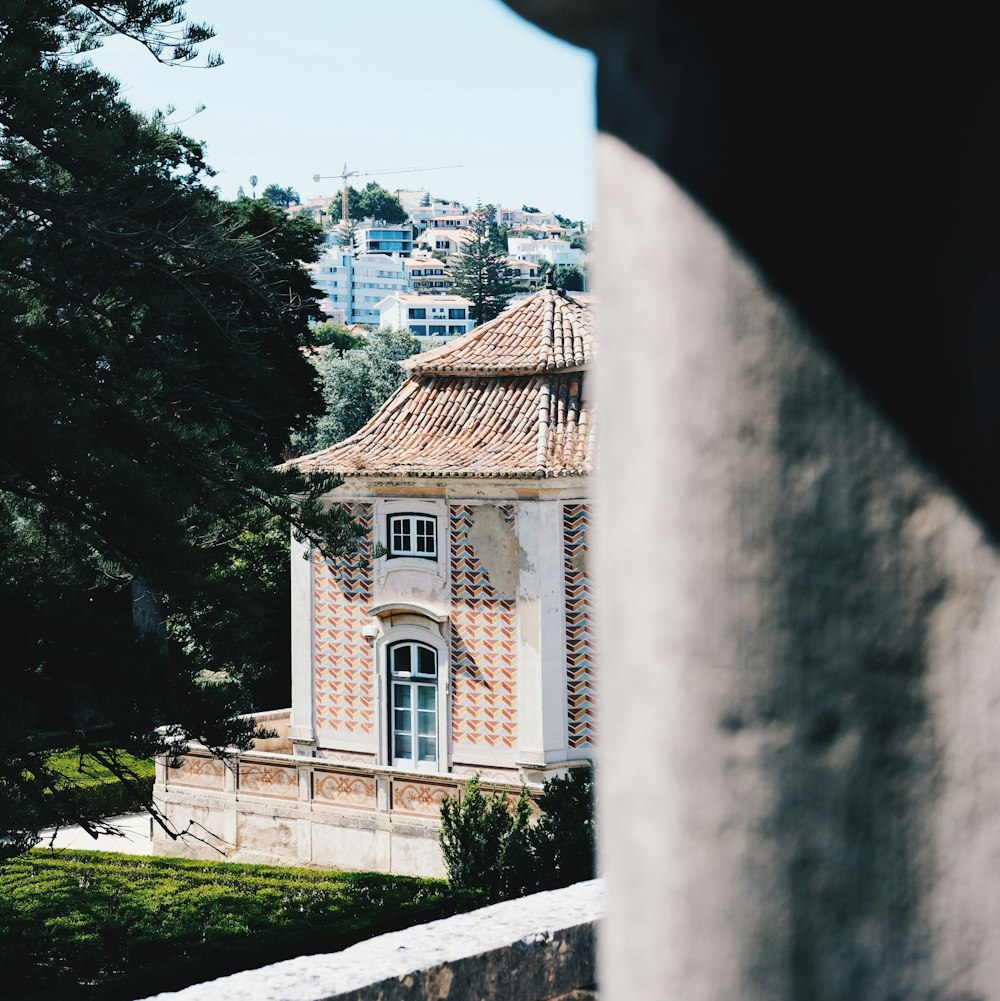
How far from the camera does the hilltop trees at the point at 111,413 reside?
1113 cm

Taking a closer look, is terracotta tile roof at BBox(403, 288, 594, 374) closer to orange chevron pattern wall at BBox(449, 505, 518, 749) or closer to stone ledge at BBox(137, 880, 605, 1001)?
orange chevron pattern wall at BBox(449, 505, 518, 749)

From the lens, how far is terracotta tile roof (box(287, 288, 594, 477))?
21.2 metres

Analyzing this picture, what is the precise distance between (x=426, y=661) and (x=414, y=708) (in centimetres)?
75

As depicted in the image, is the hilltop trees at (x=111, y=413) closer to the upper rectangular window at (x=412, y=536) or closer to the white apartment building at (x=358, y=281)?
the upper rectangular window at (x=412, y=536)

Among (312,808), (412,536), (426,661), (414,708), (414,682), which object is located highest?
(412,536)

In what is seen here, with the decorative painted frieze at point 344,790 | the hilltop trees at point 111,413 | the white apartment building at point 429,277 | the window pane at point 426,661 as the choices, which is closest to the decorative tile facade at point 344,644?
the window pane at point 426,661

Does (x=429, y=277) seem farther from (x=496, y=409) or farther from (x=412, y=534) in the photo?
A: (x=412, y=534)

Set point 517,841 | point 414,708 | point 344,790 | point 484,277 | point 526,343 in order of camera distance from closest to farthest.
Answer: point 517,841 < point 344,790 < point 414,708 < point 526,343 < point 484,277

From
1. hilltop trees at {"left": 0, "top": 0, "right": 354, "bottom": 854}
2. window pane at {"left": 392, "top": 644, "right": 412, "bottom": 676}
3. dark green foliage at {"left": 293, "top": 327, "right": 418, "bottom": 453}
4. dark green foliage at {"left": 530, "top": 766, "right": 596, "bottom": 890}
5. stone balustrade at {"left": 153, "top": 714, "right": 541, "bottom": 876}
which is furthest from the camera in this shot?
dark green foliage at {"left": 293, "top": 327, "right": 418, "bottom": 453}

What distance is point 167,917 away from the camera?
1524 centimetres

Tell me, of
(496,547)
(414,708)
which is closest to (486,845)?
(414,708)

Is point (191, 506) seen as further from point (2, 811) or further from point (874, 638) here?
point (874, 638)

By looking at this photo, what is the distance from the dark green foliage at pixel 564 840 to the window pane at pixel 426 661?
4.75m

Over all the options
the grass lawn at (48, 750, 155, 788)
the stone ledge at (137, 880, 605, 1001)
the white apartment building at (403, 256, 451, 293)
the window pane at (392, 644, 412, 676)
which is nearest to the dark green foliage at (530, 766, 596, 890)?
the window pane at (392, 644, 412, 676)
